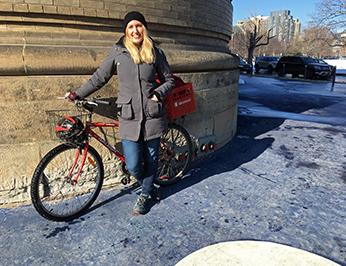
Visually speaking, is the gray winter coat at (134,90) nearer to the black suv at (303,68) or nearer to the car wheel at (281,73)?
the black suv at (303,68)

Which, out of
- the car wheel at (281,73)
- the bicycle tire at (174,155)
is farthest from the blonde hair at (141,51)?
the car wheel at (281,73)

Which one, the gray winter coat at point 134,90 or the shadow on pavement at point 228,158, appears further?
the shadow on pavement at point 228,158

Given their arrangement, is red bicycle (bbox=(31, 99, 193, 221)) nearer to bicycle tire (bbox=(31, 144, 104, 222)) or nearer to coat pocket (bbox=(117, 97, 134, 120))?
bicycle tire (bbox=(31, 144, 104, 222))

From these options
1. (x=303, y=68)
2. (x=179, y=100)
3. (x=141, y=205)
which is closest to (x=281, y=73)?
(x=303, y=68)

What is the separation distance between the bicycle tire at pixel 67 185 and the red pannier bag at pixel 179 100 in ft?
2.99

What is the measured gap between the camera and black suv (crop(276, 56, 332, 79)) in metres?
21.5

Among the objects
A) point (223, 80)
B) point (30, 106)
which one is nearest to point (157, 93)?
point (30, 106)

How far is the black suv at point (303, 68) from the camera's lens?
Result: 2155 cm

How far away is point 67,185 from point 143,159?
0.86 metres

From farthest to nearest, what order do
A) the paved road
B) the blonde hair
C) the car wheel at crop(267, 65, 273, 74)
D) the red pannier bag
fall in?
the car wheel at crop(267, 65, 273, 74) → the red pannier bag → the blonde hair → the paved road

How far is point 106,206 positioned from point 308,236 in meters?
1.87

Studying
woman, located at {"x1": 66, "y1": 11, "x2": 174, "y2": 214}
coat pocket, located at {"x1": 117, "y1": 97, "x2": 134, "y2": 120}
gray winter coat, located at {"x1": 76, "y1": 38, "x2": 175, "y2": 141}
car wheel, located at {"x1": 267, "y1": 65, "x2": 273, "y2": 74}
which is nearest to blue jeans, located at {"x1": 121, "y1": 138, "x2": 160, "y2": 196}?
woman, located at {"x1": 66, "y1": 11, "x2": 174, "y2": 214}

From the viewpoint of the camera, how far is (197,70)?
4125mm

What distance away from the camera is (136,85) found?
279cm
